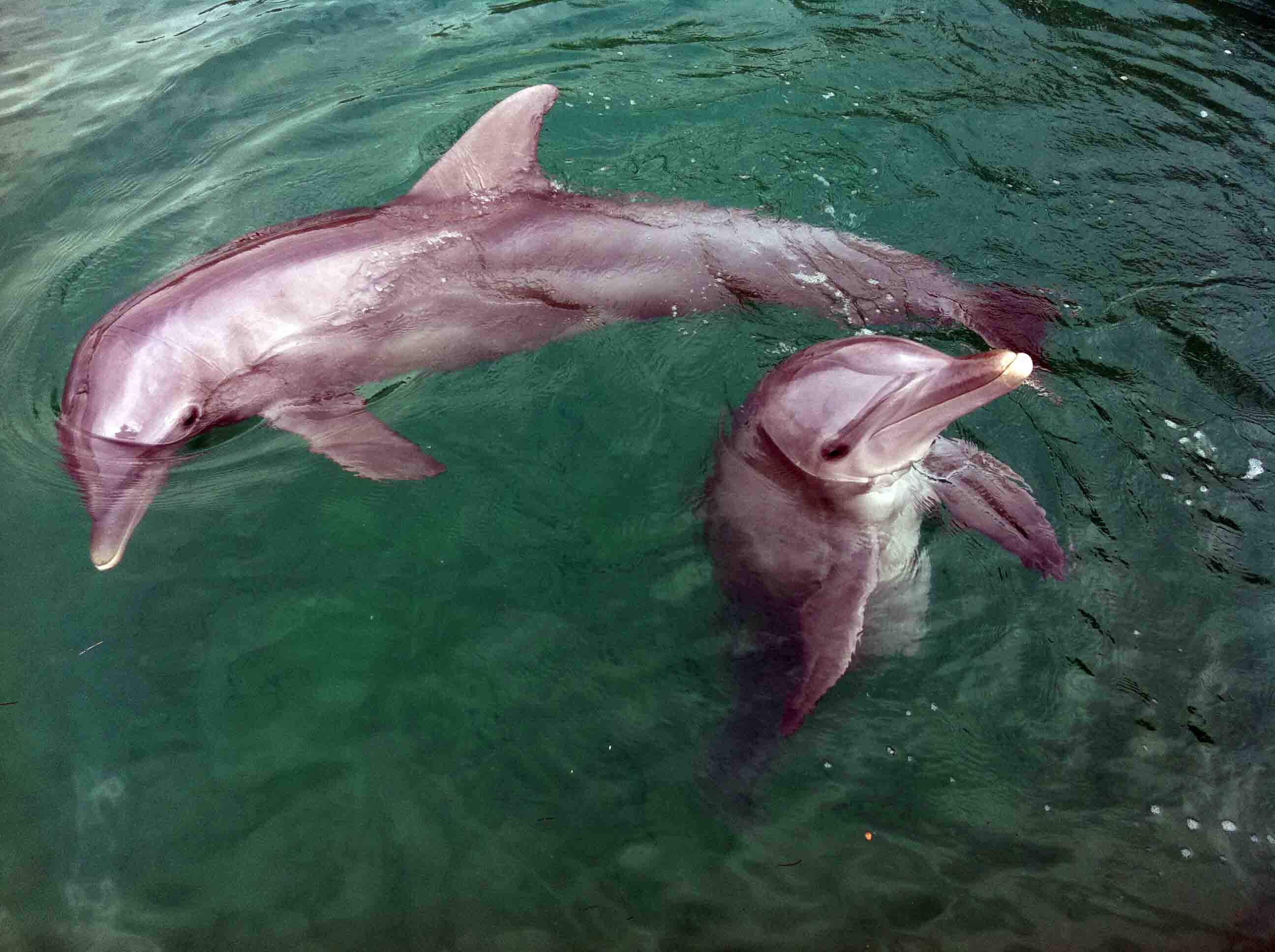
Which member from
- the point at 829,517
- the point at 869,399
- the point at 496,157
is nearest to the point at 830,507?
the point at 829,517

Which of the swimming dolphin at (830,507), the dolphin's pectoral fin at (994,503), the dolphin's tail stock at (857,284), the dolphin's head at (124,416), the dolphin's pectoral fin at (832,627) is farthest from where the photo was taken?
the dolphin's tail stock at (857,284)

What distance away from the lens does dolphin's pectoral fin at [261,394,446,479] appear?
537 centimetres

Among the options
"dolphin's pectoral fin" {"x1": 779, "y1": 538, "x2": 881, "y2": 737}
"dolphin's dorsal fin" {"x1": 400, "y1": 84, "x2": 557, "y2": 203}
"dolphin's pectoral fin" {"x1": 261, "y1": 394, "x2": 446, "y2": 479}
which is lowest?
"dolphin's pectoral fin" {"x1": 779, "y1": 538, "x2": 881, "y2": 737}

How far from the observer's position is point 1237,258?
6645 millimetres

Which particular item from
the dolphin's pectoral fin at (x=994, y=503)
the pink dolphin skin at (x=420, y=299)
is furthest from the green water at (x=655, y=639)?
the pink dolphin skin at (x=420, y=299)

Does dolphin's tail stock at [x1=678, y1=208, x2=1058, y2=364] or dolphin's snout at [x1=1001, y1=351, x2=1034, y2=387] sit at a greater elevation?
dolphin's snout at [x1=1001, y1=351, x2=1034, y2=387]

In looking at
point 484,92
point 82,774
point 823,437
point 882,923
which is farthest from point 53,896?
point 484,92

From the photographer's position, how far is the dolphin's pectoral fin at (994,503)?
5.00 metres

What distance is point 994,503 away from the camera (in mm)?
5172

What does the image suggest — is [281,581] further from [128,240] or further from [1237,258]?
[1237,258]

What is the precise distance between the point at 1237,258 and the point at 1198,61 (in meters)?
3.31

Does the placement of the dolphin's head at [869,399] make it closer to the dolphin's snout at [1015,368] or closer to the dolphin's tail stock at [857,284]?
the dolphin's snout at [1015,368]

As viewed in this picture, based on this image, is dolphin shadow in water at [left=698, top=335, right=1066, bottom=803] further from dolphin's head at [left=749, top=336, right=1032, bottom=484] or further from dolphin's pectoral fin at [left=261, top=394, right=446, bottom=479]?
dolphin's pectoral fin at [left=261, top=394, right=446, bottom=479]

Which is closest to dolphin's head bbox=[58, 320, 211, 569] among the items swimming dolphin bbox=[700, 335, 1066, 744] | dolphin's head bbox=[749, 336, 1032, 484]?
swimming dolphin bbox=[700, 335, 1066, 744]
